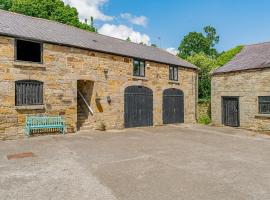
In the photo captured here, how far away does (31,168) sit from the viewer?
6621 millimetres

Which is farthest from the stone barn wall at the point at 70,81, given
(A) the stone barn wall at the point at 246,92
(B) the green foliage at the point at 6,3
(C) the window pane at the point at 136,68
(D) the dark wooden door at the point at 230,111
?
(B) the green foliage at the point at 6,3

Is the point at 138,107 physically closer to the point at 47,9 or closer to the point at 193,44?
the point at 47,9

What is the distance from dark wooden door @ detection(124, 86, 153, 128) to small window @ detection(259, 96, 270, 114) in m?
7.40

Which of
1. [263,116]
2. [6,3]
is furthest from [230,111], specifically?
[6,3]

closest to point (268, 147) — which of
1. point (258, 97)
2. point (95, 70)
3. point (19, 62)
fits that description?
point (258, 97)

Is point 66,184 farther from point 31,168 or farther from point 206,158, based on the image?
point 206,158

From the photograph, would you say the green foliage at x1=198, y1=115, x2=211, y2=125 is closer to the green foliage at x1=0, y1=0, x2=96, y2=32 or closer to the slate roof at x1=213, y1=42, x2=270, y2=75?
the slate roof at x1=213, y1=42, x2=270, y2=75

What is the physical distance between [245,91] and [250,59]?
115 inches

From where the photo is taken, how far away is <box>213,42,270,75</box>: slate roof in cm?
1622

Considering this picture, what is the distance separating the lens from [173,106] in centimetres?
1911

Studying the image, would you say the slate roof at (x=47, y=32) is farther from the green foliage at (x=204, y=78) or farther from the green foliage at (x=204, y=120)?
the green foliage at (x=204, y=78)

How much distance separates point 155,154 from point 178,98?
11.5 meters

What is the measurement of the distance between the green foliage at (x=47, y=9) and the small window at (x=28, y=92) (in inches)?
825

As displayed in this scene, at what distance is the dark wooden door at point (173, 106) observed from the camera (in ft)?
61.1
